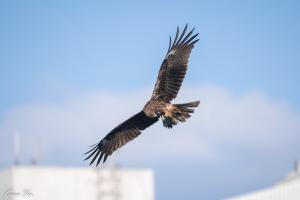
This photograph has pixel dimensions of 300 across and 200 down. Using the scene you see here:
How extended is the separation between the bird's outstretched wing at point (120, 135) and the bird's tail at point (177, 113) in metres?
1.11

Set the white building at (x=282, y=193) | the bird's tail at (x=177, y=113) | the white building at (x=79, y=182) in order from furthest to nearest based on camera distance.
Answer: the white building at (x=79, y=182), the white building at (x=282, y=193), the bird's tail at (x=177, y=113)

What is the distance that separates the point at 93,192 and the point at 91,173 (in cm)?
105

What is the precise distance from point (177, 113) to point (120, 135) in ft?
6.34

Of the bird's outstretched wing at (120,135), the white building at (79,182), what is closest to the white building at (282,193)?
the white building at (79,182)

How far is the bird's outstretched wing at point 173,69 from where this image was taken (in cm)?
1786

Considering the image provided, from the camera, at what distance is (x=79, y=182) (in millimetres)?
47906

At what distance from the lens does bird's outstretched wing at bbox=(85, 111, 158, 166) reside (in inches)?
732

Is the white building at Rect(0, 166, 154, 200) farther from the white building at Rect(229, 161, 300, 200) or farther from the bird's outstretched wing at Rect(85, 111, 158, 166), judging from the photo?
the bird's outstretched wing at Rect(85, 111, 158, 166)

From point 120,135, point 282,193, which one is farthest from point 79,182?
point 120,135

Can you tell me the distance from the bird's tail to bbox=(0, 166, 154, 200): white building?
27693mm

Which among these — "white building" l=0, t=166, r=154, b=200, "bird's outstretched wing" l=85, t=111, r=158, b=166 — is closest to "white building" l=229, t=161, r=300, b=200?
"white building" l=0, t=166, r=154, b=200

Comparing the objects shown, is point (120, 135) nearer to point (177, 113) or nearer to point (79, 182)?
point (177, 113)

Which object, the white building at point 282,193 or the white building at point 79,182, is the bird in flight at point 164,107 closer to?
the white building at point 282,193

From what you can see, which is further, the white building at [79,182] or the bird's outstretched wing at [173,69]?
the white building at [79,182]
